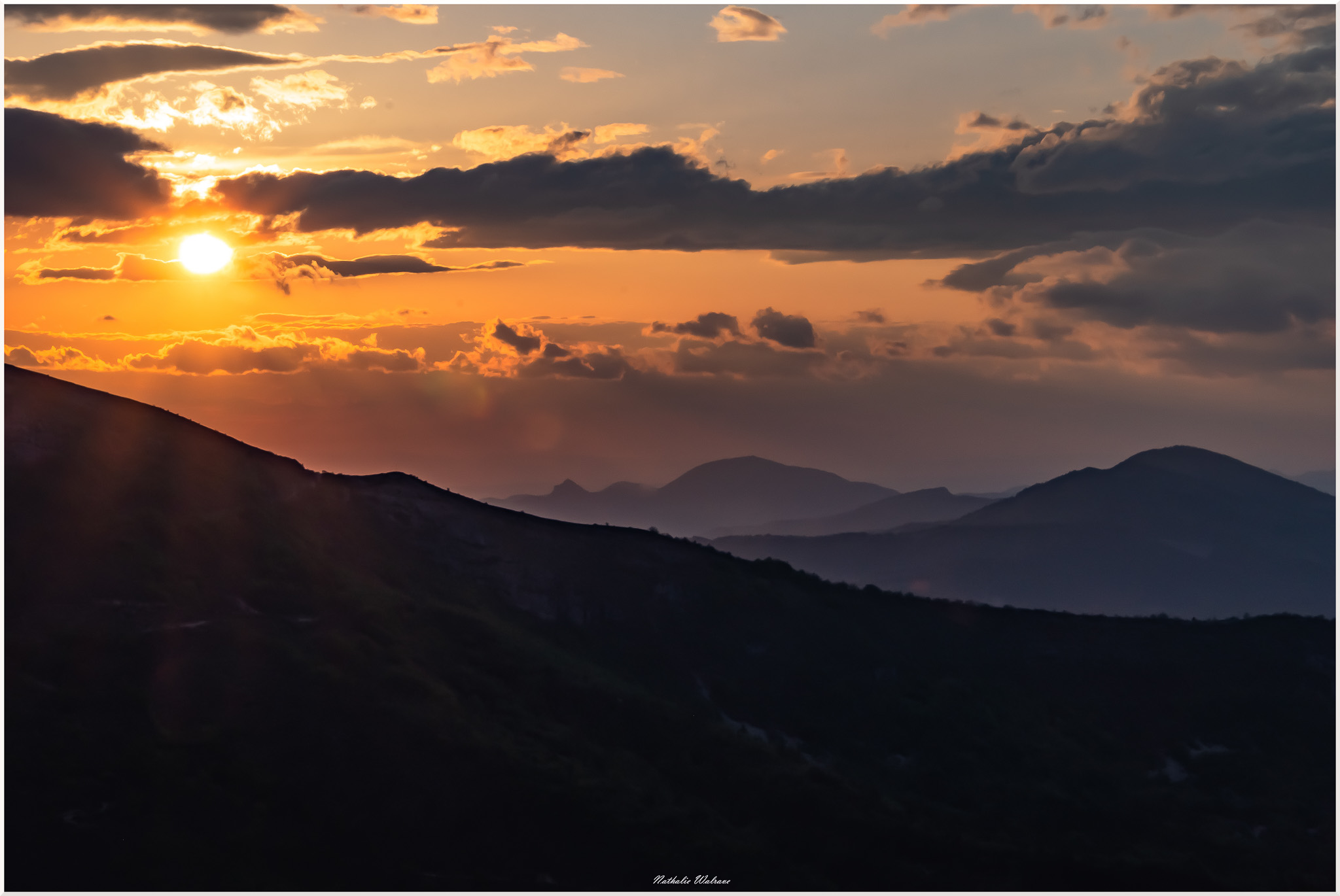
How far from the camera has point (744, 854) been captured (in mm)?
89250

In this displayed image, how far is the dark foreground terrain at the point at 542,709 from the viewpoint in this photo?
84.4m

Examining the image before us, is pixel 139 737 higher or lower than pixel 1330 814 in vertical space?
higher

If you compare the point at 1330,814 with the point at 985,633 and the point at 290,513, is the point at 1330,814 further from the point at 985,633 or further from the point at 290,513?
the point at 290,513

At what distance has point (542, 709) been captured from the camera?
353ft

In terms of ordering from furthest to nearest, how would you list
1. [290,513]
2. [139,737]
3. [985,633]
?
[985,633], [290,513], [139,737]

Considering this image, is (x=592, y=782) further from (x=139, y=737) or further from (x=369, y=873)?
(x=139, y=737)

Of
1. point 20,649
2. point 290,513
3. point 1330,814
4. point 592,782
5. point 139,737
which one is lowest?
point 1330,814

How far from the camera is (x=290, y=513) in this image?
12825cm

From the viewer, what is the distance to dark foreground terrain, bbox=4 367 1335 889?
84438 millimetres

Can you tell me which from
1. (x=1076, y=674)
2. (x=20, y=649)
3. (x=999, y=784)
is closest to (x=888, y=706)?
(x=999, y=784)

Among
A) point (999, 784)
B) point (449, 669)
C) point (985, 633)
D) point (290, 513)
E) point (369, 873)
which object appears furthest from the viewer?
point (985, 633)

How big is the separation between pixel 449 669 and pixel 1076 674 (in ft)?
262

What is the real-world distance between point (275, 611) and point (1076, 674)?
95427 millimetres

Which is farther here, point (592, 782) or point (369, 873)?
point (592, 782)
